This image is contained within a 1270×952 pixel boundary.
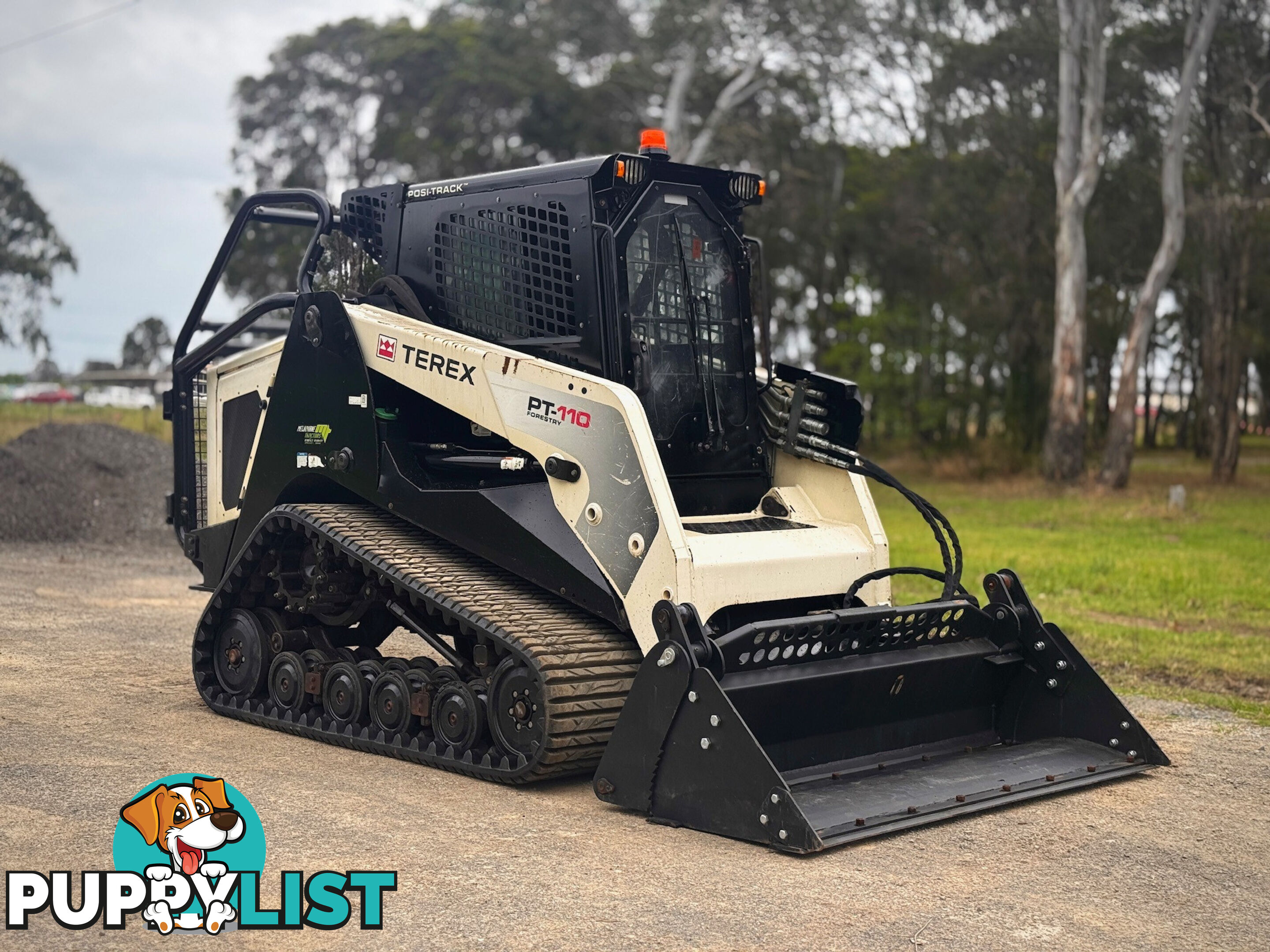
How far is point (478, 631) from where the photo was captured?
655cm

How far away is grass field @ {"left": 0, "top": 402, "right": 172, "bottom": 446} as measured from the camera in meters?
26.4

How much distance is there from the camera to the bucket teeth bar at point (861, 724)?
5.71m

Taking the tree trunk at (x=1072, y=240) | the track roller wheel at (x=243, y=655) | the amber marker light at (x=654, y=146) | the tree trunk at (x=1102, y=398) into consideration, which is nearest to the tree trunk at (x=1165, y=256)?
the tree trunk at (x=1072, y=240)

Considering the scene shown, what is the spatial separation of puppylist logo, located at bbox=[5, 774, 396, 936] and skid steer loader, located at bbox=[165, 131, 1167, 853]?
1.39 meters

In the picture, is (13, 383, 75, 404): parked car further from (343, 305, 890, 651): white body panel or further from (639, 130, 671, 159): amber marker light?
(639, 130, 671, 159): amber marker light

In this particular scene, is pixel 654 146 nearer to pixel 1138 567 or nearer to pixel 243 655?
pixel 243 655

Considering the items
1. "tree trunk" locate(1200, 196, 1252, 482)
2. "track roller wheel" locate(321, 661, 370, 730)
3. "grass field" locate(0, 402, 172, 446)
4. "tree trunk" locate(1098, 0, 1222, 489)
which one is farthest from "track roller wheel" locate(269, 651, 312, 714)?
"tree trunk" locate(1200, 196, 1252, 482)

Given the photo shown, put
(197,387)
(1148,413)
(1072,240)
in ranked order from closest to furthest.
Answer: (197,387), (1072,240), (1148,413)

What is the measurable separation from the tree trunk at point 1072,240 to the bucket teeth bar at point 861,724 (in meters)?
21.8

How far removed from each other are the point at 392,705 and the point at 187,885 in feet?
7.15

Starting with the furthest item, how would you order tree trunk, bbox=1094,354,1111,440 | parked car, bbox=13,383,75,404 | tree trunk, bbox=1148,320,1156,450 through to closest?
parked car, bbox=13,383,75,404
tree trunk, bbox=1148,320,1156,450
tree trunk, bbox=1094,354,1111,440

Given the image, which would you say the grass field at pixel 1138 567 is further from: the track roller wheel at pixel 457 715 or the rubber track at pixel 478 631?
the track roller wheel at pixel 457 715

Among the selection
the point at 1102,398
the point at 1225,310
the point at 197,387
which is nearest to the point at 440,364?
the point at 197,387

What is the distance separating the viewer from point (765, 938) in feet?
15.1
